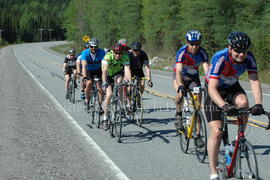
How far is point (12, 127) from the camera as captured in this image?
979cm

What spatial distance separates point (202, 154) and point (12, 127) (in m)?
5.19

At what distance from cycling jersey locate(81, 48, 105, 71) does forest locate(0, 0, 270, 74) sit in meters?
12.9

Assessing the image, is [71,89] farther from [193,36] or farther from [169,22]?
[169,22]

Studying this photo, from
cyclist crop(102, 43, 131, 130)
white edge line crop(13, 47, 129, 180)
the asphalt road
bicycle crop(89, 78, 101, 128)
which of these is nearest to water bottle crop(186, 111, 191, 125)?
the asphalt road

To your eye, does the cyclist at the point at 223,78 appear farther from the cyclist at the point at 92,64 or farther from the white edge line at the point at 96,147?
the cyclist at the point at 92,64

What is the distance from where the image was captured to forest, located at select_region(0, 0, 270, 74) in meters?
25.9

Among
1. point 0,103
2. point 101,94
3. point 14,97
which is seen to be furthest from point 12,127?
point 14,97

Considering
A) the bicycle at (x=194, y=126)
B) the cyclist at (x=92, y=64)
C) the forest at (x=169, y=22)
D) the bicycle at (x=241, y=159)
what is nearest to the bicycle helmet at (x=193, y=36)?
the bicycle at (x=194, y=126)

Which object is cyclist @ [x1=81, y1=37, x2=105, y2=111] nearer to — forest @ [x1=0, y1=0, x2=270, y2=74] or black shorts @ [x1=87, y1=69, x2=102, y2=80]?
black shorts @ [x1=87, y1=69, x2=102, y2=80]

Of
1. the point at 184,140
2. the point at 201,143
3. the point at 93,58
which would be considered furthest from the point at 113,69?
the point at 201,143

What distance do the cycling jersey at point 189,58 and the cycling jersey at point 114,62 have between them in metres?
1.87

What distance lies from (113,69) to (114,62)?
0.23 m

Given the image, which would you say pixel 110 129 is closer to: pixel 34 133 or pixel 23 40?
pixel 34 133

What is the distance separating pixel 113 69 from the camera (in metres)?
9.70
